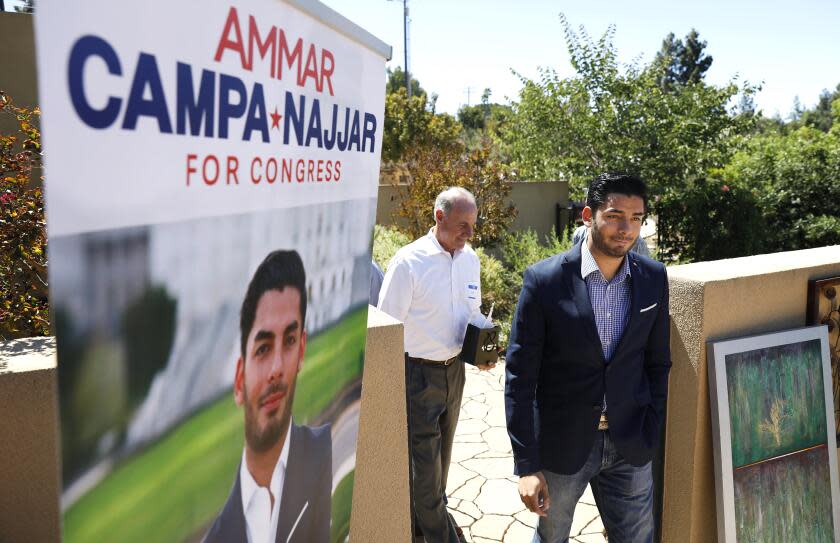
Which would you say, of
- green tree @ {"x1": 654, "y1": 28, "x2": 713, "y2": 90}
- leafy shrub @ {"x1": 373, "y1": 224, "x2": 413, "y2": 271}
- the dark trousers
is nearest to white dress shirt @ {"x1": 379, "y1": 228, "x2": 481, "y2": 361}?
the dark trousers

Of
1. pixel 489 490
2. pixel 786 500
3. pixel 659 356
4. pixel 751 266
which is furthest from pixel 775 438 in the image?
pixel 489 490

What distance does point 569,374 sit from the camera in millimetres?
2564

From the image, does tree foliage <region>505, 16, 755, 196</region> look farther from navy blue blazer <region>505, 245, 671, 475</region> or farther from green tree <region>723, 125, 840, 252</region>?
navy blue blazer <region>505, 245, 671, 475</region>

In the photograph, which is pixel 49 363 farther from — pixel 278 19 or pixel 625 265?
pixel 625 265

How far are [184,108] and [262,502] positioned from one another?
2.59 ft

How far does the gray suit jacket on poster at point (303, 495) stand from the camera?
4.04 ft

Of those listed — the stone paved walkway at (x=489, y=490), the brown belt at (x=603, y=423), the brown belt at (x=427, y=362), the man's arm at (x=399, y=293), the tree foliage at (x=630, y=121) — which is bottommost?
the stone paved walkway at (x=489, y=490)

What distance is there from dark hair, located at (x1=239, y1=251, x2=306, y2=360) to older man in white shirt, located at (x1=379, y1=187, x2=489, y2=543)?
6.83 feet

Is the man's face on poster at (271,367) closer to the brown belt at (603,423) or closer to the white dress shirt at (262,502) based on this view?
the white dress shirt at (262,502)

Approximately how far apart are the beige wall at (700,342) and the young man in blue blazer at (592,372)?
0.40 meters

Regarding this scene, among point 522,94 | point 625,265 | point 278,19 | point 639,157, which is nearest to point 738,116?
point 639,157

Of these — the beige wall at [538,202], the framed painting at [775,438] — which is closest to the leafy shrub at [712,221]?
the beige wall at [538,202]

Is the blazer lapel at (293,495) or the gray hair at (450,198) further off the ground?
the gray hair at (450,198)

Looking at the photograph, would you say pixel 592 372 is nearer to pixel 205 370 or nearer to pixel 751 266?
pixel 751 266
